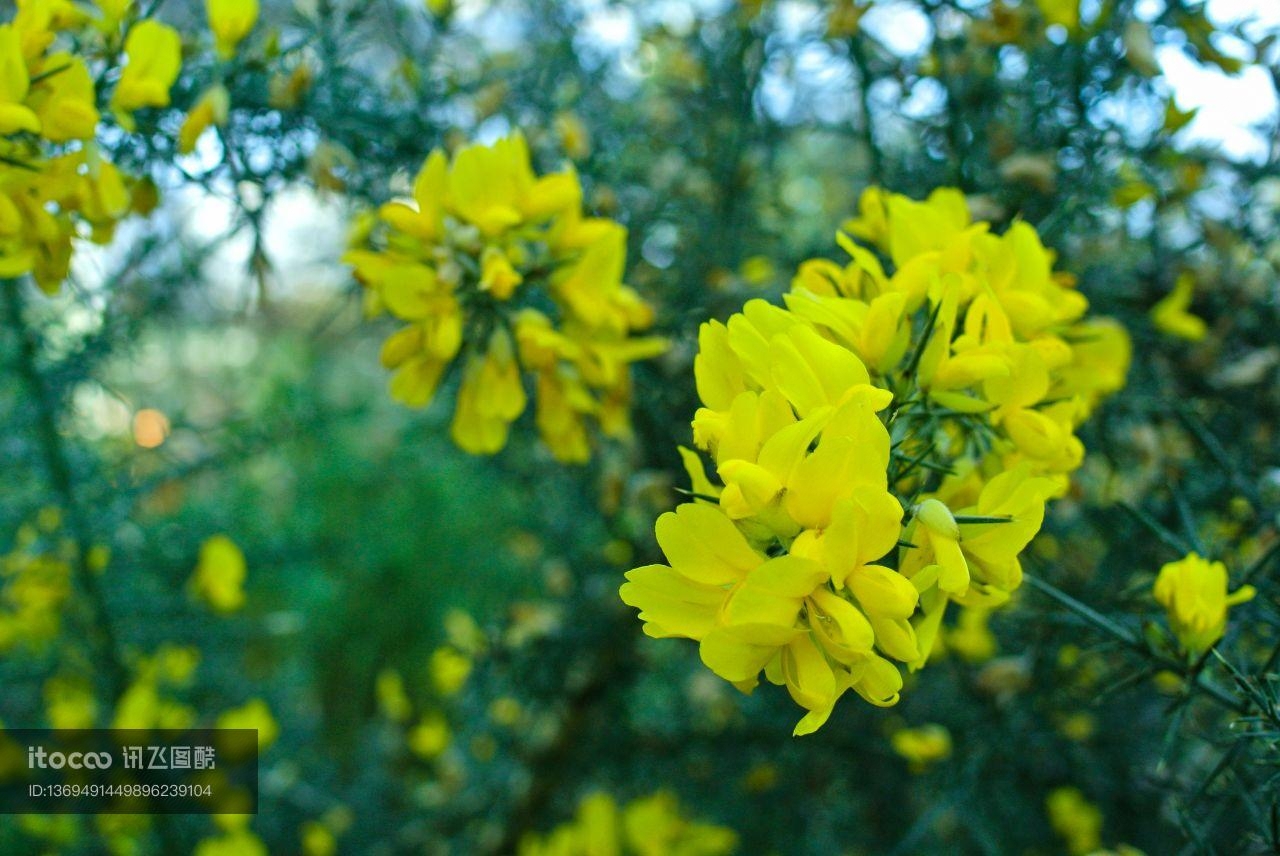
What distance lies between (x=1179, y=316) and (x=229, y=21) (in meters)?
0.95

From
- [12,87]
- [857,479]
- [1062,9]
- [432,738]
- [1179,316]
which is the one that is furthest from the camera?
[432,738]

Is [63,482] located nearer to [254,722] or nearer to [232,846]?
[254,722]

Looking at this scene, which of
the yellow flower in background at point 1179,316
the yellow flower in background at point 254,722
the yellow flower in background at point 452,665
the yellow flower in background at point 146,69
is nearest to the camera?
the yellow flower in background at point 146,69

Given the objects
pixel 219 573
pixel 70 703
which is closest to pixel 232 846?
pixel 70 703

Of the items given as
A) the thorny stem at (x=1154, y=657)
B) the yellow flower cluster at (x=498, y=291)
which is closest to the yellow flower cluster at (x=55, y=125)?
the yellow flower cluster at (x=498, y=291)

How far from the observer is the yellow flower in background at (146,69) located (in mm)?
677

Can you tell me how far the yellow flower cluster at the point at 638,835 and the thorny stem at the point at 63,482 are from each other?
70 centimetres

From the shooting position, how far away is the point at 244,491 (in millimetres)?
2045

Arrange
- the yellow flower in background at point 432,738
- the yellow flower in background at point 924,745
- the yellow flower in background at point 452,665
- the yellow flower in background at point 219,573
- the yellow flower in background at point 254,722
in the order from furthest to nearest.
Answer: the yellow flower in background at point 432,738
the yellow flower in background at point 254,722
the yellow flower in background at point 219,573
the yellow flower in background at point 452,665
the yellow flower in background at point 924,745

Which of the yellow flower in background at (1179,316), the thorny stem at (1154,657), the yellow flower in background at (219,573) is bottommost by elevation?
the thorny stem at (1154,657)

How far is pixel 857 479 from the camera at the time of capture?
433 mm

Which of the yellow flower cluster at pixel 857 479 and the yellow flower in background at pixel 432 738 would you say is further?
the yellow flower in background at pixel 432 738

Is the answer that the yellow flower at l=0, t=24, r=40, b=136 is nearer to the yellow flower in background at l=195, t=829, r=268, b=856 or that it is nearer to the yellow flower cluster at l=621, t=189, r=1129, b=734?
the yellow flower cluster at l=621, t=189, r=1129, b=734

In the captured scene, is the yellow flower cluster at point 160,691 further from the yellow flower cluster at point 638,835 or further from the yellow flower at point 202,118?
the yellow flower at point 202,118
